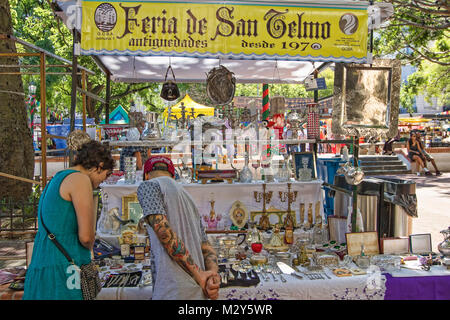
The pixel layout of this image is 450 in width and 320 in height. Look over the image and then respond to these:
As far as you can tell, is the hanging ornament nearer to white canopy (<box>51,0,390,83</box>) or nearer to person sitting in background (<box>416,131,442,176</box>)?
white canopy (<box>51,0,390,83</box>)

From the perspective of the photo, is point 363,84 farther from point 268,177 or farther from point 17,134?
point 17,134

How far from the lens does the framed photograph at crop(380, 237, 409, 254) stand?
394 centimetres

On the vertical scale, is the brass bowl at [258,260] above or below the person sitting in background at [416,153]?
below

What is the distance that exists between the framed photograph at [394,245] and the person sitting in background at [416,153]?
13.2 meters

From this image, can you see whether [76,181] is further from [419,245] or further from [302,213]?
[419,245]

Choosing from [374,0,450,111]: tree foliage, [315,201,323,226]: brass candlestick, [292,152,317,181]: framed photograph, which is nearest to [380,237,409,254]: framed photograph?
[315,201,323,226]: brass candlestick

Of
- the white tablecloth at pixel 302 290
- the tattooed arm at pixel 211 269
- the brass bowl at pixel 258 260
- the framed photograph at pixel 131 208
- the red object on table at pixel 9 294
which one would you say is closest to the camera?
A: the tattooed arm at pixel 211 269

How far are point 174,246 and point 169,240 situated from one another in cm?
5

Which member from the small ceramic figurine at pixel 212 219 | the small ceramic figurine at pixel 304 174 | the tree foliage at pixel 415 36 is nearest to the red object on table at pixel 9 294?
the small ceramic figurine at pixel 212 219

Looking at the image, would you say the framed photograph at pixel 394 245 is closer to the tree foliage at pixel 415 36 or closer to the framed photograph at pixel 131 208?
the framed photograph at pixel 131 208

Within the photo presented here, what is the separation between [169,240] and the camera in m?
2.19

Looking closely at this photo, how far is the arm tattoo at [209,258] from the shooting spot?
8.13ft

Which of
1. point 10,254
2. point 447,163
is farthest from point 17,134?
point 447,163
